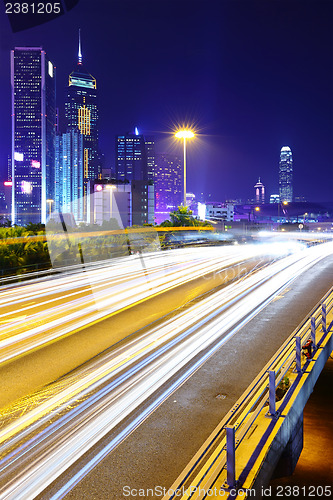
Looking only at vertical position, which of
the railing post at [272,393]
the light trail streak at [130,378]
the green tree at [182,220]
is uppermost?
the green tree at [182,220]

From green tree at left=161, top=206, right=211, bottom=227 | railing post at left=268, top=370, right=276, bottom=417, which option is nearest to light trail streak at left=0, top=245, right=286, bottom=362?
railing post at left=268, top=370, right=276, bottom=417

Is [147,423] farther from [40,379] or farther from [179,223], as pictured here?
[179,223]

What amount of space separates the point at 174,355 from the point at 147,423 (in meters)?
2.99

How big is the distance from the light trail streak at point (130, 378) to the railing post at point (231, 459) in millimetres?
2050

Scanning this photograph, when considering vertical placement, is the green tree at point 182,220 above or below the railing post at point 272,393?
above

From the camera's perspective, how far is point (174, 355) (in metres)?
9.69

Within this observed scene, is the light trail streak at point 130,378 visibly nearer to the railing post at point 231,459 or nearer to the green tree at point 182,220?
the railing post at point 231,459

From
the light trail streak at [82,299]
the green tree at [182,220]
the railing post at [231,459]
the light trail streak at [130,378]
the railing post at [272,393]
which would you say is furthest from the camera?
the green tree at [182,220]

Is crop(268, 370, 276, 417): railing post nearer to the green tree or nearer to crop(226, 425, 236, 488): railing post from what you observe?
crop(226, 425, 236, 488): railing post

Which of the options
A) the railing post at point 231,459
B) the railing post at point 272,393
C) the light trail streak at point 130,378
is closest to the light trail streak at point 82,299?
the light trail streak at point 130,378

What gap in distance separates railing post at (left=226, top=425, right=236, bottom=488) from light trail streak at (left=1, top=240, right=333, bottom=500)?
205 cm

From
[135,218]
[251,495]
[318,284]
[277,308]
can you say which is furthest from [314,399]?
[135,218]

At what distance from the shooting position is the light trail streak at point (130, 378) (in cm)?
560

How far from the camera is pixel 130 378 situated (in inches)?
328
